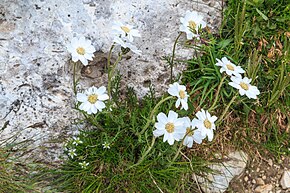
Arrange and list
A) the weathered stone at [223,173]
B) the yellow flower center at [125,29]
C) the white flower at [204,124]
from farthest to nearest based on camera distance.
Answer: the weathered stone at [223,173] → the yellow flower center at [125,29] → the white flower at [204,124]

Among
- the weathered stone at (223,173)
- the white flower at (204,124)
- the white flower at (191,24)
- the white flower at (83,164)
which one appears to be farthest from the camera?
the weathered stone at (223,173)

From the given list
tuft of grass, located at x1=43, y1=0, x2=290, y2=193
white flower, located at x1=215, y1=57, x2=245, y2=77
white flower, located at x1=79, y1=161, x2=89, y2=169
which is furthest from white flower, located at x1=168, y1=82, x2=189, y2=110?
white flower, located at x1=79, y1=161, x2=89, y2=169

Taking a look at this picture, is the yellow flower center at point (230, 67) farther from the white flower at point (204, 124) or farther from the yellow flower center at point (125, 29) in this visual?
the yellow flower center at point (125, 29)

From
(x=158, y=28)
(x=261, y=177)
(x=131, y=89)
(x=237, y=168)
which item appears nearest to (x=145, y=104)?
(x=131, y=89)

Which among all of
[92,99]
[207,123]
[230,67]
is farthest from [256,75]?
[92,99]

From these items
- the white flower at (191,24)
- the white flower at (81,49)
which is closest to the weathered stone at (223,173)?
the white flower at (191,24)

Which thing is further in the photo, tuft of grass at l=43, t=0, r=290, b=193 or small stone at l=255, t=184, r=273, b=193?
small stone at l=255, t=184, r=273, b=193

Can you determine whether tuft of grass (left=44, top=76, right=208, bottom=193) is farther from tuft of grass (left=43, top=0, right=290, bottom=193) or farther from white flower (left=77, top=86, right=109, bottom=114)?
white flower (left=77, top=86, right=109, bottom=114)

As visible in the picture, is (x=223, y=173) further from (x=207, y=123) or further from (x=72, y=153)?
(x=72, y=153)
